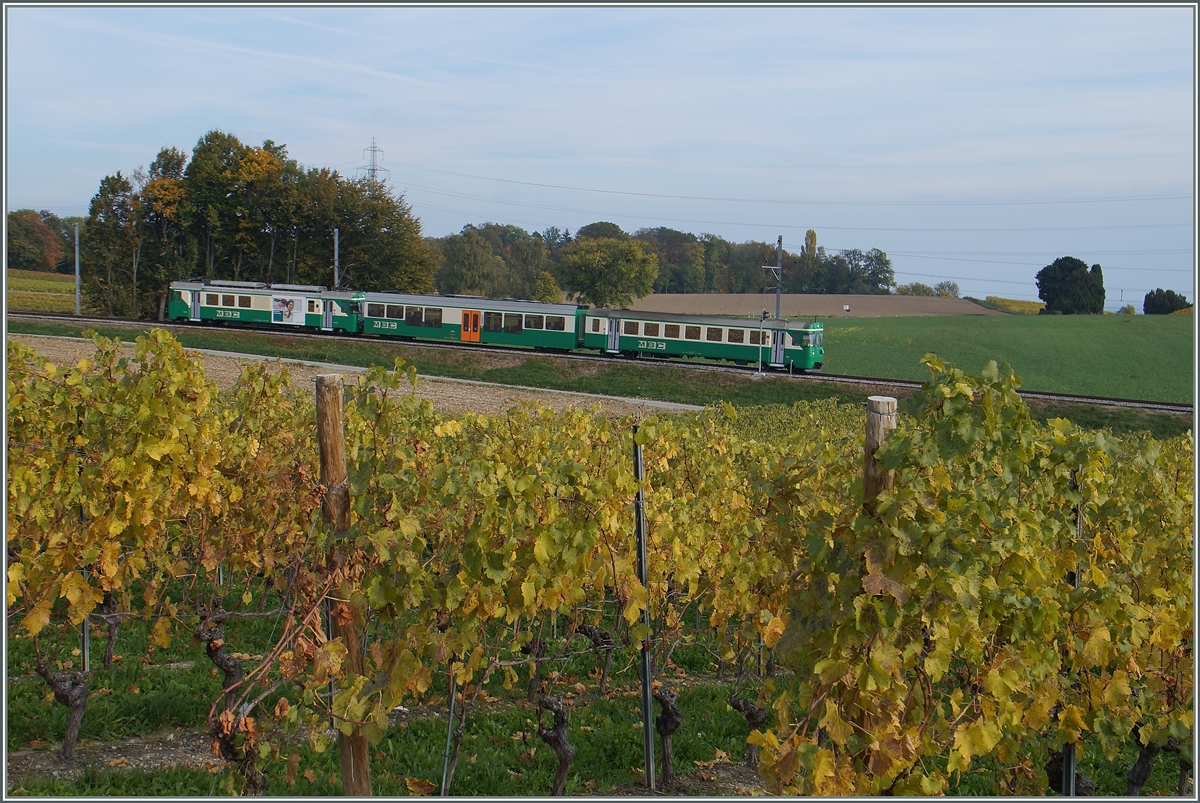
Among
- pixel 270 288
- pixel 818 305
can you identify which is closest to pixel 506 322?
pixel 270 288

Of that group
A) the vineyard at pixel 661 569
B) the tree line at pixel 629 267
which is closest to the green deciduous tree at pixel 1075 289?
the tree line at pixel 629 267

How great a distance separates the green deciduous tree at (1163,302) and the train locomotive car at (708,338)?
43997mm

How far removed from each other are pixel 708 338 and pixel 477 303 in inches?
354

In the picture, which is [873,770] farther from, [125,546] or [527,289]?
[527,289]

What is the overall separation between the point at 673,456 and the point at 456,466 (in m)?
4.20

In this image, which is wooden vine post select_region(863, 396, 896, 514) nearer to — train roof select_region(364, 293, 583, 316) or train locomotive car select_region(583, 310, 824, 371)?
train locomotive car select_region(583, 310, 824, 371)

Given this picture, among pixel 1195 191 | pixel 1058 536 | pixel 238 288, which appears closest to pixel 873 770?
pixel 1058 536

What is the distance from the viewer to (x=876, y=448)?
10.7 ft

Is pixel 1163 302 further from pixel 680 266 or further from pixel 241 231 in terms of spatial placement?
pixel 241 231

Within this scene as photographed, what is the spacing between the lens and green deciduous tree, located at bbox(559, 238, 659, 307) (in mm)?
58781

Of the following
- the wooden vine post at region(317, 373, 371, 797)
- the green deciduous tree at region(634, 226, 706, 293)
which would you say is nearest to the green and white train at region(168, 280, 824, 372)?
the wooden vine post at region(317, 373, 371, 797)

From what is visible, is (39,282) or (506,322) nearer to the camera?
(506,322)

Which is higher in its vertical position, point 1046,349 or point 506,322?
point 506,322

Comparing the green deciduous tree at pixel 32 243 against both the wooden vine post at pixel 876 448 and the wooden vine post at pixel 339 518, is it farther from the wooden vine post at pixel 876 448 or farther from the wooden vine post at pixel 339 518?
the wooden vine post at pixel 876 448
